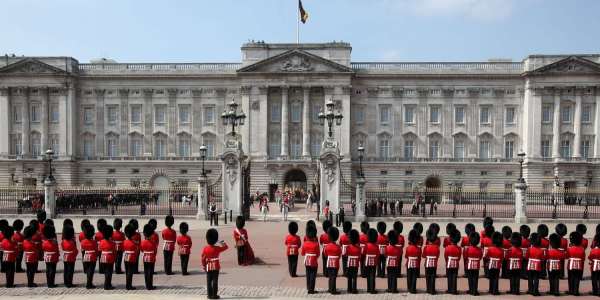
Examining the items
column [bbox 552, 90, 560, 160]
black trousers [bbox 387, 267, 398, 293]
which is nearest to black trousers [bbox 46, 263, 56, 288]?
black trousers [bbox 387, 267, 398, 293]

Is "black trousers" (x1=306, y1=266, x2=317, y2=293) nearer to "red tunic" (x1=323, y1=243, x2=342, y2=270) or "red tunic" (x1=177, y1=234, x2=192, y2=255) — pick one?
"red tunic" (x1=323, y1=243, x2=342, y2=270)

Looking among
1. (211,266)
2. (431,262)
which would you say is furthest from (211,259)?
(431,262)

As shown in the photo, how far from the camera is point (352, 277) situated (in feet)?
45.2

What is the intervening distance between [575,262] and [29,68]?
56.7 meters

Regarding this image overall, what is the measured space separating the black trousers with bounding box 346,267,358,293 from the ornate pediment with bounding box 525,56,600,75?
47.8m

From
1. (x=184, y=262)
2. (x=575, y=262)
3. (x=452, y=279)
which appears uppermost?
(x=575, y=262)

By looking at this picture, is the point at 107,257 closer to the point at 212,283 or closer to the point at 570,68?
the point at 212,283

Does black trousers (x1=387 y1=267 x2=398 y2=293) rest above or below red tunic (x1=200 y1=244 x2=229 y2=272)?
below

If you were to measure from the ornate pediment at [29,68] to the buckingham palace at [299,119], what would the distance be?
101 millimetres

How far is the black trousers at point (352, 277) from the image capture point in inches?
539

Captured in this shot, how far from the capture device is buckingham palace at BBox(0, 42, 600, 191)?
2201 inches

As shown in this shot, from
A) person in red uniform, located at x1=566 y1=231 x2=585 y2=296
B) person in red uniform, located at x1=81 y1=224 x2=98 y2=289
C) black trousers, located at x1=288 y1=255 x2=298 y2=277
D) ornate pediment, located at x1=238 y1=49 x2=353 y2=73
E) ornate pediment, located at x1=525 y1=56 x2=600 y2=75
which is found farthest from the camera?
ornate pediment, located at x1=238 y1=49 x2=353 y2=73

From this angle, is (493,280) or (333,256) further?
(493,280)

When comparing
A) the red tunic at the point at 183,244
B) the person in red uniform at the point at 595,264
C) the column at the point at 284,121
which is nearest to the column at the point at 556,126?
the column at the point at 284,121
